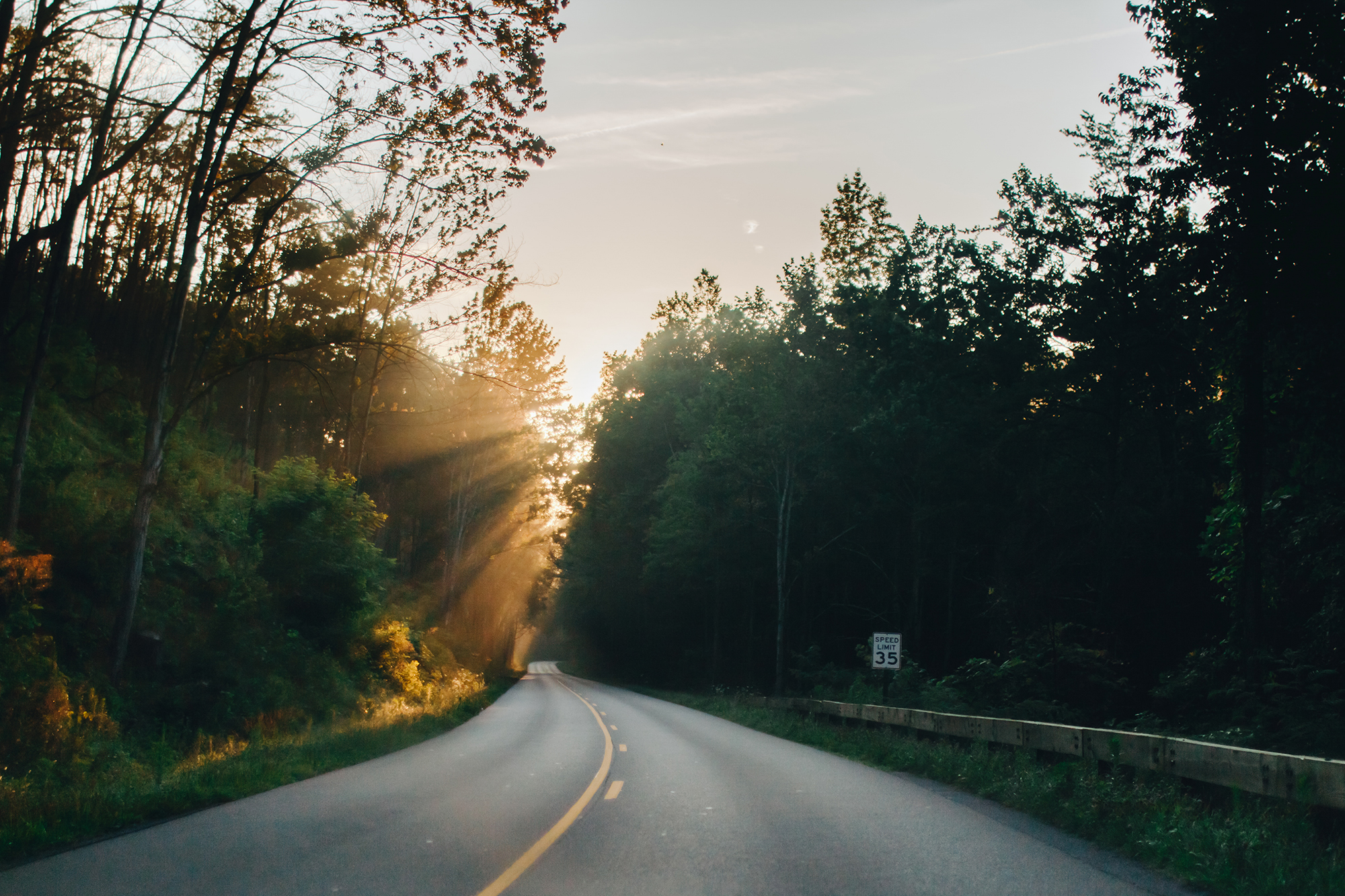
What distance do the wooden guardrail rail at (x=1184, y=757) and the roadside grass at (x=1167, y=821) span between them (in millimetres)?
173

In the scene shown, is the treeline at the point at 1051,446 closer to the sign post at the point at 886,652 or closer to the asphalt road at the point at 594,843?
the sign post at the point at 886,652

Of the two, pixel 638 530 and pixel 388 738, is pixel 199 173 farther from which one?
pixel 638 530

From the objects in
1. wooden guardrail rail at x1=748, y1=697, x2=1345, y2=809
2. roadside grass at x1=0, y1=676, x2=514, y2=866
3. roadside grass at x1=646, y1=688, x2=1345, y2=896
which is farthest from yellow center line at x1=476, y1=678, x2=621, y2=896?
wooden guardrail rail at x1=748, y1=697, x2=1345, y2=809

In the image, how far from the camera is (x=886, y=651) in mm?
19828

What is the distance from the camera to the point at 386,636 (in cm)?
2778

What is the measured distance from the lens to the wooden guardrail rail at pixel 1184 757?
245 inches

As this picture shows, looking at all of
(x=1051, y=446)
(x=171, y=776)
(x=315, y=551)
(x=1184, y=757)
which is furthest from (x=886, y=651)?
(x=1051, y=446)

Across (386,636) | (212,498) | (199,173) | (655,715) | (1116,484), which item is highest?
(199,173)

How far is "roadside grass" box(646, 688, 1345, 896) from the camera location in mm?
Answer: 6020

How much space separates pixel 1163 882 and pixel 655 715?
22494 mm

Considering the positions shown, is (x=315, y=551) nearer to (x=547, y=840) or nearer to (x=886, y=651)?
(x=886, y=651)

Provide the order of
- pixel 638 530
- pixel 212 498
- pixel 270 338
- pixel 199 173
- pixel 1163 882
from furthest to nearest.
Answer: pixel 638 530, pixel 212 498, pixel 270 338, pixel 199 173, pixel 1163 882

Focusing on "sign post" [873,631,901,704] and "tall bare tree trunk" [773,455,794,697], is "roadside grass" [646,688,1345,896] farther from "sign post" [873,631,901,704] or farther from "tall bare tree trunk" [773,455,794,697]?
"tall bare tree trunk" [773,455,794,697]

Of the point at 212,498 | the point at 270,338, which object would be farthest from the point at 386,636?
the point at 270,338
